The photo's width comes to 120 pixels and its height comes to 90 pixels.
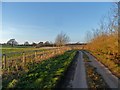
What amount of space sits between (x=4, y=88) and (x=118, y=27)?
54.6 ft

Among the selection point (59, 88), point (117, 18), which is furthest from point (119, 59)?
point (59, 88)

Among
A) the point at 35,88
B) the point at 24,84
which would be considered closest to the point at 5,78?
the point at 24,84

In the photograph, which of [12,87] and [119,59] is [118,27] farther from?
[12,87]

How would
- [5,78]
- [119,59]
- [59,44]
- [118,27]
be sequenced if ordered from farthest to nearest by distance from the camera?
[59,44]
[119,59]
[118,27]
[5,78]

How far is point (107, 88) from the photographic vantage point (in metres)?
11.7

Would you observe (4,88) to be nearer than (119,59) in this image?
Yes

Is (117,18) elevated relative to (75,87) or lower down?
elevated

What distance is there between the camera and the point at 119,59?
2631 centimetres

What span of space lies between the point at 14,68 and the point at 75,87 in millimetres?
5940

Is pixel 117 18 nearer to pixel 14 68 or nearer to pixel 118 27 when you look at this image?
pixel 118 27

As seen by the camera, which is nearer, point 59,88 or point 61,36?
point 59,88

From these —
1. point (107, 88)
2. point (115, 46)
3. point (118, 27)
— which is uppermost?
point (118, 27)

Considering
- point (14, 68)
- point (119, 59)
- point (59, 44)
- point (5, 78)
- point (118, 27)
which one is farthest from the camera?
point (59, 44)

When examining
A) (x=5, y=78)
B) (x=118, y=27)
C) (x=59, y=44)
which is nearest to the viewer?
(x=5, y=78)
